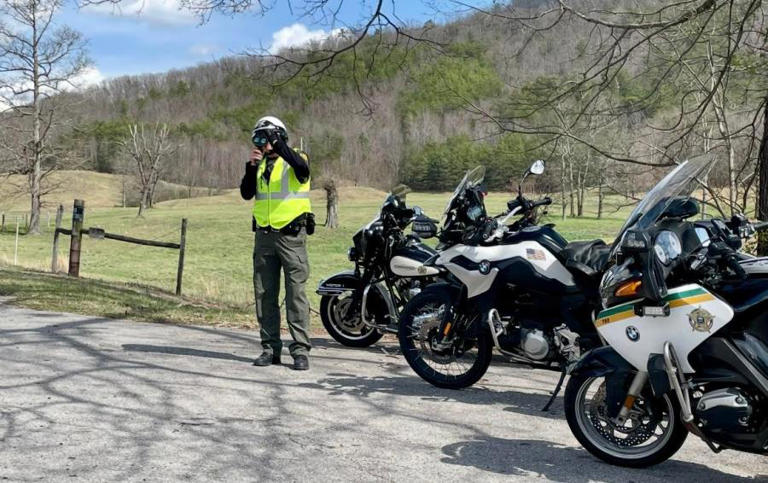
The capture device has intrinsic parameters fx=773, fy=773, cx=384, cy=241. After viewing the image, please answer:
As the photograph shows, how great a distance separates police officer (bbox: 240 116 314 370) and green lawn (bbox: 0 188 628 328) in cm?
210

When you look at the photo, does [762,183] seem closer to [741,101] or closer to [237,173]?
[741,101]

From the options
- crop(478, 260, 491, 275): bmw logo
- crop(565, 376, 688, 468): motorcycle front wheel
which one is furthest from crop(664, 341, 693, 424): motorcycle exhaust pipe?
crop(478, 260, 491, 275): bmw logo

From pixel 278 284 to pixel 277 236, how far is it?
1.53ft

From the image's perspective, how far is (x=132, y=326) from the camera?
8398 mm

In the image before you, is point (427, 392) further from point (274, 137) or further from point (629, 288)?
point (274, 137)

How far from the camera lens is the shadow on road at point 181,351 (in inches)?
269

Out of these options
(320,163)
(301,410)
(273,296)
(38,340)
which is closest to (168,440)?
(301,410)

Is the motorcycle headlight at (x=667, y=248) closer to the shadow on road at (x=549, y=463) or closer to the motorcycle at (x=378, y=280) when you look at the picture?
the shadow on road at (x=549, y=463)

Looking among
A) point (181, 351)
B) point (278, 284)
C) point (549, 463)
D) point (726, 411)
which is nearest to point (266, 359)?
point (278, 284)

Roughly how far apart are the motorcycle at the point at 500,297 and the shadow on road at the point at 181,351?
5.60ft

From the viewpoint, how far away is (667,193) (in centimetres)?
412

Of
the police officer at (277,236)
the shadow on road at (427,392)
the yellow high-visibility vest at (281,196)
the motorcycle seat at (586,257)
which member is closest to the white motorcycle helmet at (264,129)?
the police officer at (277,236)

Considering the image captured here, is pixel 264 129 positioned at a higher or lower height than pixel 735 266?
higher

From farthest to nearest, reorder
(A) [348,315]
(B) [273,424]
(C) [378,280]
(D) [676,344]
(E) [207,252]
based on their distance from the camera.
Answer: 1. (E) [207,252]
2. (A) [348,315]
3. (C) [378,280]
4. (B) [273,424]
5. (D) [676,344]
